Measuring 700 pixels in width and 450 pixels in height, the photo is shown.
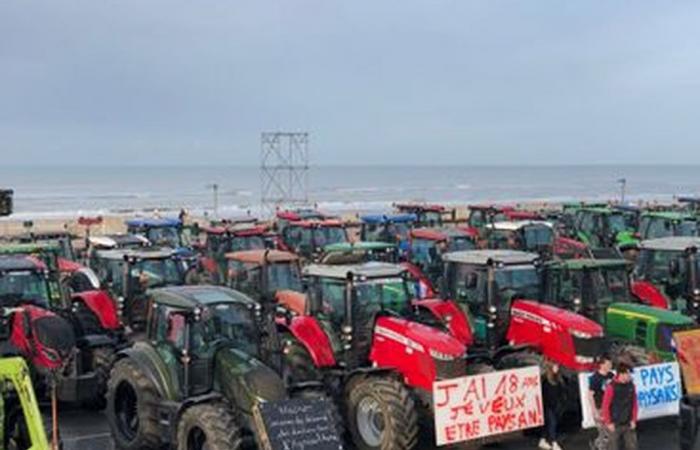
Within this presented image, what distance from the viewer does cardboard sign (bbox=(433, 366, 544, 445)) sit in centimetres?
997

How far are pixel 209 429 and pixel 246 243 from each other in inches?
421

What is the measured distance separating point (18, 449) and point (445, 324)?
6.00m

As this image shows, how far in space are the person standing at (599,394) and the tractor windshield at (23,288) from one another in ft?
24.1

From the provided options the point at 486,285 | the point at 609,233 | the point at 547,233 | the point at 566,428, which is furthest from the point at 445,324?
the point at 609,233

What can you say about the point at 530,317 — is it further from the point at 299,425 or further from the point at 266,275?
the point at 266,275

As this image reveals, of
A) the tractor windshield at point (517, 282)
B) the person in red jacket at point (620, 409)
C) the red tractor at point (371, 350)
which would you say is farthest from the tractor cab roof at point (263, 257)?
the person in red jacket at point (620, 409)

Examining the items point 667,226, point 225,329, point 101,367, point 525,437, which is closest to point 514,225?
point 667,226

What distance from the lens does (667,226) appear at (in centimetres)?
2167

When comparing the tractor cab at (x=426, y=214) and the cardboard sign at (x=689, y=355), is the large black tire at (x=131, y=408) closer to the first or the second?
the cardboard sign at (x=689, y=355)

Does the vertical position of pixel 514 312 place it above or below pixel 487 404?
above

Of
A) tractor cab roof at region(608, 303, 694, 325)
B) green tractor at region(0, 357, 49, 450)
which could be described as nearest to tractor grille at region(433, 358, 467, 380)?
tractor cab roof at region(608, 303, 694, 325)

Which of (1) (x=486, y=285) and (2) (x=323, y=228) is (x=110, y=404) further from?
(2) (x=323, y=228)

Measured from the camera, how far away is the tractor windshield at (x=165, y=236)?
21.5 metres

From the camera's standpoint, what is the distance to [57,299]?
1294cm
